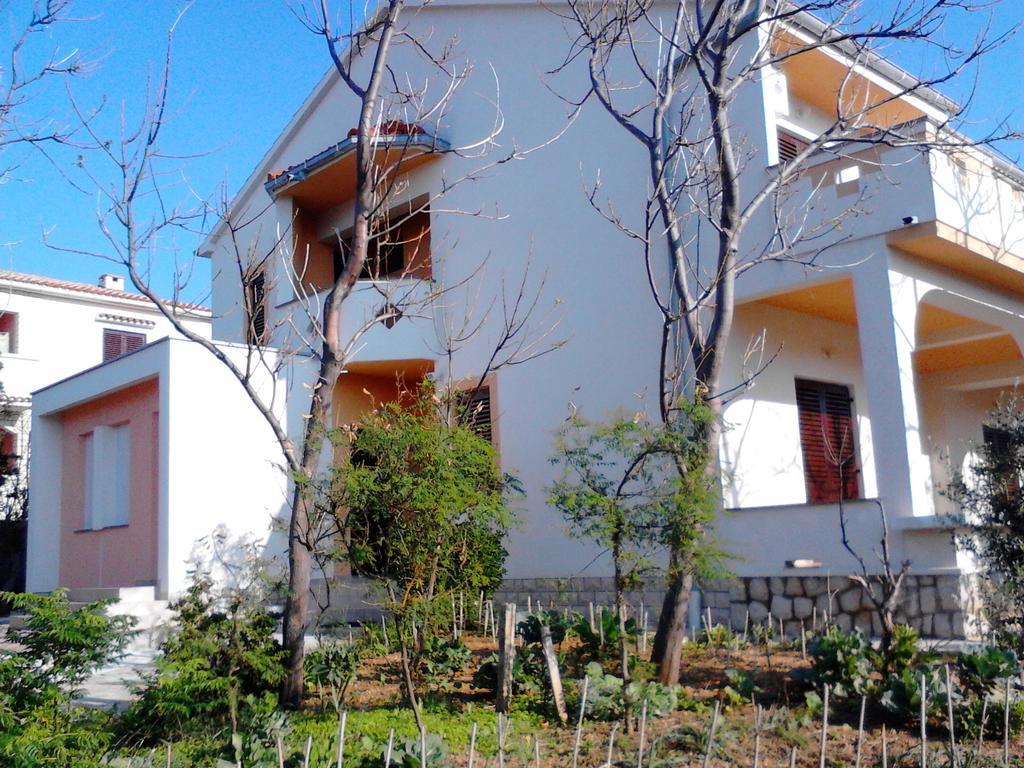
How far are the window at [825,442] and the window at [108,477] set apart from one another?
10.5 m

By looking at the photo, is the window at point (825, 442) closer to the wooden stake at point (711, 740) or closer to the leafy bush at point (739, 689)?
the leafy bush at point (739, 689)

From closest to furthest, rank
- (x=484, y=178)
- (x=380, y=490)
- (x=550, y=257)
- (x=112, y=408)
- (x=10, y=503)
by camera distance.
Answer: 1. (x=380, y=490)
2. (x=550, y=257)
3. (x=484, y=178)
4. (x=112, y=408)
5. (x=10, y=503)

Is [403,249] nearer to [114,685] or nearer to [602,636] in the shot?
[114,685]

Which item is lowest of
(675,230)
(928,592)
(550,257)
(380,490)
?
(928,592)

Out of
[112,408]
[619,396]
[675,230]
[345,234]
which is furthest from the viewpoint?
[345,234]

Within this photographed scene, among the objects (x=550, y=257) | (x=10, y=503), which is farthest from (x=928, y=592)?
(x=10, y=503)

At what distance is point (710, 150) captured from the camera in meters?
12.5

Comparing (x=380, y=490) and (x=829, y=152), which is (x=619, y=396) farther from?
(x=380, y=490)

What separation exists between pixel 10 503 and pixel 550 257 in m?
14.8

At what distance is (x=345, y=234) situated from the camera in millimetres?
17828

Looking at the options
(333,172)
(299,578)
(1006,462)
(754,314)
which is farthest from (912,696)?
(333,172)

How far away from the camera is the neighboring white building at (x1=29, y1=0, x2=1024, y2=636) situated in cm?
1081

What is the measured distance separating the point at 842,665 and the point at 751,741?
3.78 feet

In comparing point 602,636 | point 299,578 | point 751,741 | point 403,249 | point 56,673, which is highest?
point 403,249
